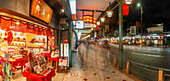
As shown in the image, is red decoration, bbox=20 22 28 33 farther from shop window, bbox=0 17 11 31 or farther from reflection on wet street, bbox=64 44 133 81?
reflection on wet street, bbox=64 44 133 81

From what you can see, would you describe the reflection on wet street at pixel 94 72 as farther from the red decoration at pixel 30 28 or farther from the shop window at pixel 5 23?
the shop window at pixel 5 23

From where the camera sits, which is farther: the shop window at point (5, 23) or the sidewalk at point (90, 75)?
the sidewalk at point (90, 75)

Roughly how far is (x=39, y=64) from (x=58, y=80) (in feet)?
6.88

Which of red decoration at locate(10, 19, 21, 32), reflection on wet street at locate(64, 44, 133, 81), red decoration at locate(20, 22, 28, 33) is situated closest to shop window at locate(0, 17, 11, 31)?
red decoration at locate(10, 19, 21, 32)

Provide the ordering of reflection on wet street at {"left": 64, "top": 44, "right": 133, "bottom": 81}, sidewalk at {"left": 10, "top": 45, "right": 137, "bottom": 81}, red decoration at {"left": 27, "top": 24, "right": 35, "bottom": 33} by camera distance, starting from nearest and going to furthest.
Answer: sidewalk at {"left": 10, "top": 45, "right": 137, "bottom": 81}, reflection on wet street at {"left": 64, "top": 44, "right": 133, "bottom": 81}, red decoration at {"left": 27, "top": 24, "right": 35, "bottom": 33}

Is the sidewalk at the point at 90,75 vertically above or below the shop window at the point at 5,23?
below

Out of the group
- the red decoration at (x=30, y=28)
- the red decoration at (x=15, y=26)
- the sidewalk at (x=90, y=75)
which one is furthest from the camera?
the red decoration at (x=30, y=28)

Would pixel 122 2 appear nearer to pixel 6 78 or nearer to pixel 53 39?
pixel 53 39

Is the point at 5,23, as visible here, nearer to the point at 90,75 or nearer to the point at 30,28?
the point at 30,28

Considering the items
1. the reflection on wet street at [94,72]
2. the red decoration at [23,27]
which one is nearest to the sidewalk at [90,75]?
the reflection on wet street at [94,72]

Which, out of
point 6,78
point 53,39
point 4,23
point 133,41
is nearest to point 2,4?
point 4,23

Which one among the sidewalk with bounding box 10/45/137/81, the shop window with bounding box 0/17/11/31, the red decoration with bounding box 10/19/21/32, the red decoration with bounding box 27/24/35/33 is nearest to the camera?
the shop window with bounding box 0/17/11/31

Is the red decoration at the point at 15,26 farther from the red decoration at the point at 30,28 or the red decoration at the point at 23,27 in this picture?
the red decoration at the point at 30,28

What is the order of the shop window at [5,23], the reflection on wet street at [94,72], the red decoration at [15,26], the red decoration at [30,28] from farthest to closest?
the red decoration at [30,28], the reflection on wet street at [94,72], the red decoration at [15,26], the shop window at [5,23]
